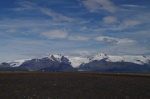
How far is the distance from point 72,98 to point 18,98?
6.05 m

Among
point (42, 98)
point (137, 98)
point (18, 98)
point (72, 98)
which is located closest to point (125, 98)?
point (137, 98)

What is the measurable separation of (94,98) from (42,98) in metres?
5.92

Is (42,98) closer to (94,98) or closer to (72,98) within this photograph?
(72,98)

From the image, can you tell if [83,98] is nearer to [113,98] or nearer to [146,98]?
[113,98]

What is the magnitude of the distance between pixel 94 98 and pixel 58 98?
413cm

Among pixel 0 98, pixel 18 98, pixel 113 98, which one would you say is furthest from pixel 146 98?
pixel 0 98

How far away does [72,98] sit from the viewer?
31.6 meters

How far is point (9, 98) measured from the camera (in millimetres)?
30922

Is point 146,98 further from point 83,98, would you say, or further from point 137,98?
point 83,98

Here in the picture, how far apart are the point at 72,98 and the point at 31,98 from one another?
4609mm

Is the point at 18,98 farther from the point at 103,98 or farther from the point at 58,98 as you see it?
the point at 103,98

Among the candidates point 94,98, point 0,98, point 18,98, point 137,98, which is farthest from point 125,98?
point 0,98

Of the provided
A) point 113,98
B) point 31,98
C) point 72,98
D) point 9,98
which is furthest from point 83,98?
point 9,98

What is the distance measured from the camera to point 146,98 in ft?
105
